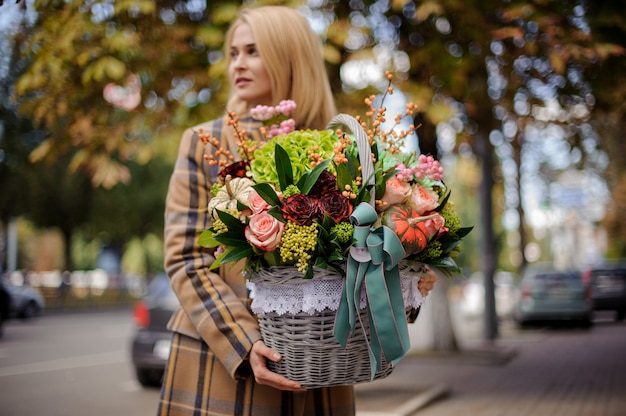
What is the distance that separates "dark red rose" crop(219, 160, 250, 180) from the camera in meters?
1.99

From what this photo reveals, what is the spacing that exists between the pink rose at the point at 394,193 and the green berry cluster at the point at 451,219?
0.52ft

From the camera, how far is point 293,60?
7.95 ft

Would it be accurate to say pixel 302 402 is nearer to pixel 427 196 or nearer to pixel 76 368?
pixel 427 196

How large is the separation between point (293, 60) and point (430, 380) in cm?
794

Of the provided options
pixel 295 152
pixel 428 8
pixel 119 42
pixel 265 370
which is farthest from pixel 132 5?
pixel 265 370

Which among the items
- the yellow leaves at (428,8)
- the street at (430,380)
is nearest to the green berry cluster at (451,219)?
the yellow leaves at (428,8)

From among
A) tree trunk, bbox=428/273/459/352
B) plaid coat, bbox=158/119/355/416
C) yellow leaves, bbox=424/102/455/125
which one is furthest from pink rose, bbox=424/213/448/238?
tree trunk, bbox=428/273/459/352

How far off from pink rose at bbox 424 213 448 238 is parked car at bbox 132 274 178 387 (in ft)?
24.9

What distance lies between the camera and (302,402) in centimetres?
213

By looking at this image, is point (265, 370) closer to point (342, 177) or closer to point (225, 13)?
point (342, 177)

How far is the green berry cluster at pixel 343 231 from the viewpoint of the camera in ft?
5.82

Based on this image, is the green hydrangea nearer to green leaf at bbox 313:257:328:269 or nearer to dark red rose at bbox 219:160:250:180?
dark red rose at bbox 219:160:250:180

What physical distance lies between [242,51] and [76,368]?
33.1 ft

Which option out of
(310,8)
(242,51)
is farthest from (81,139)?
(242,51)
